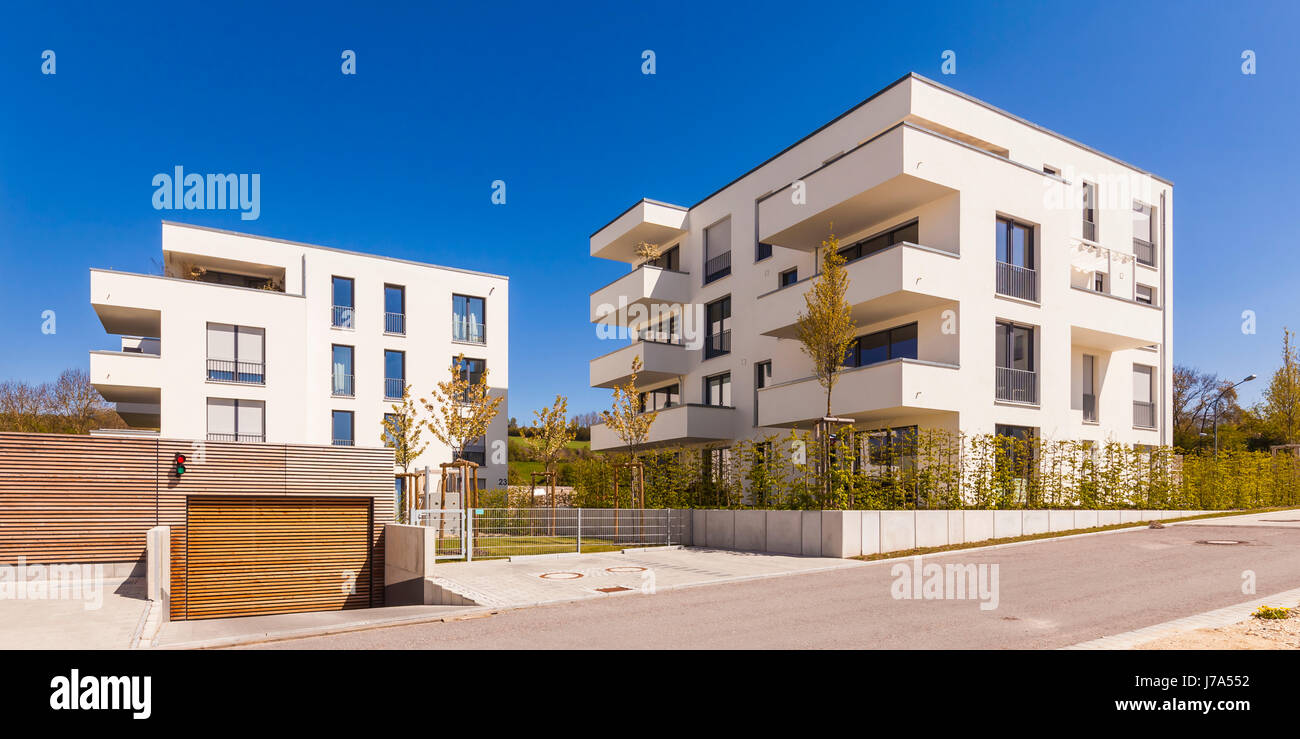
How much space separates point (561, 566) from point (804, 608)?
6.86 m

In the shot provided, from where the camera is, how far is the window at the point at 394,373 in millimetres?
35219

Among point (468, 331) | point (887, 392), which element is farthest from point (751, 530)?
point (468, 331)

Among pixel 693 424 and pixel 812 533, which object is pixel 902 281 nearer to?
pixel 812 533

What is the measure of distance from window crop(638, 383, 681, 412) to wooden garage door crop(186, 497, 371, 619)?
50.8 ft

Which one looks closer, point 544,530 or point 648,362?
point 544,530

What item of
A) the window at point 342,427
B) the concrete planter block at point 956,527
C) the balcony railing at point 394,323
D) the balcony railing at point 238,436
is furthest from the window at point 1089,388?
the balcony railing at point 238,436

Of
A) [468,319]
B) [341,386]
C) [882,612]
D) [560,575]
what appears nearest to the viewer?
[882,612]

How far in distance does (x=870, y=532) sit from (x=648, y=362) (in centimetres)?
1476

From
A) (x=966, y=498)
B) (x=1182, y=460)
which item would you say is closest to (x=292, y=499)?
(x=966, y=498)

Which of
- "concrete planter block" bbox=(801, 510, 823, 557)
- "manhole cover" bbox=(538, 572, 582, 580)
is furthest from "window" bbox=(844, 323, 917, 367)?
"manhole cover" bbox=(538, 572, 582, 580)

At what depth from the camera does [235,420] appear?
29.5 meters

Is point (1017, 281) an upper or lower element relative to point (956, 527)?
upper

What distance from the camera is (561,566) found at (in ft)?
52.1
